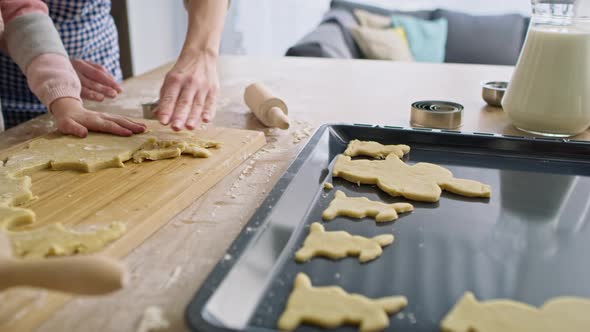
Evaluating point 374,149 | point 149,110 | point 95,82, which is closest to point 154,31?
point 95,82

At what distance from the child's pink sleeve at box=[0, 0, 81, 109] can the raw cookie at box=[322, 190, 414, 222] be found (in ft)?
2.08

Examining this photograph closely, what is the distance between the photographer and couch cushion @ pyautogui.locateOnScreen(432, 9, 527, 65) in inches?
139

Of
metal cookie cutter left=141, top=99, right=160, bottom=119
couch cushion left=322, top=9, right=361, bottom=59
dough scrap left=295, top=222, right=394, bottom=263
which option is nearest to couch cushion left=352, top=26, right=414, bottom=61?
couch cushion left=322, top=9, right=361, bottom=59

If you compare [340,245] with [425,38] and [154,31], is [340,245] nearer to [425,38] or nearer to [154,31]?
[425,38]

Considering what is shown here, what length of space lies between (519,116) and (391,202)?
16.9 inches

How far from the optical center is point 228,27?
405 centimetres

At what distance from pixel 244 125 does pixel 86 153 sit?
39cm

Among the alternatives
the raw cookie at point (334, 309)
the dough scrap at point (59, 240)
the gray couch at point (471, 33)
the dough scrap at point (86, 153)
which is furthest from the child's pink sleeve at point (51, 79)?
the gray couch at point (471, 33)

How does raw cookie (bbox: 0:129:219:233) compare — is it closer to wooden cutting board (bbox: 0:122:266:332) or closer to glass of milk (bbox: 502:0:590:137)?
wooden cutting board (bbox: 0:122:266:332)

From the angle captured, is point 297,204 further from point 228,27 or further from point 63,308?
point 228,27

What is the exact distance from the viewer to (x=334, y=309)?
0.54 m

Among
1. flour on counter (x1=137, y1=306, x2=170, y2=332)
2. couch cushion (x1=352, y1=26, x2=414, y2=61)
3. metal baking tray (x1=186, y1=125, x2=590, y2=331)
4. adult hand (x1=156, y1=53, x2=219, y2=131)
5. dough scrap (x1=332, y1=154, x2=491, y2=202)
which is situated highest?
adult hand (x1=156, y1=53, x2=219, y2=131)

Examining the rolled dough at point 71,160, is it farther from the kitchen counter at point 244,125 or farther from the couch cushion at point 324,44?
the couch cushion at point 324,44

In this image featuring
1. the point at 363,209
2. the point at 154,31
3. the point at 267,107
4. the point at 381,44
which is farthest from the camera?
the point at 154,31
